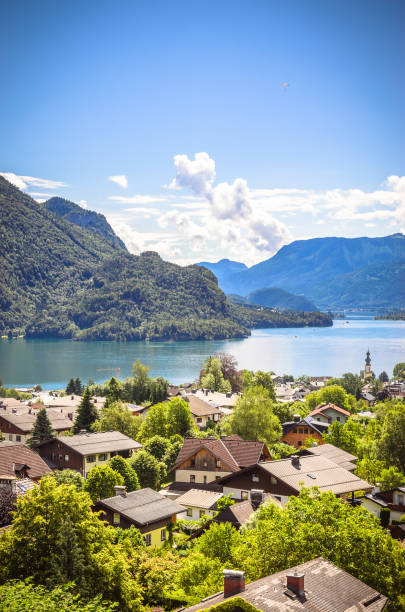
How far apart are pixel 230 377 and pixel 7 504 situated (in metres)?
70.6

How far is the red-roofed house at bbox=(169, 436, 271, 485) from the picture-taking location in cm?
3170

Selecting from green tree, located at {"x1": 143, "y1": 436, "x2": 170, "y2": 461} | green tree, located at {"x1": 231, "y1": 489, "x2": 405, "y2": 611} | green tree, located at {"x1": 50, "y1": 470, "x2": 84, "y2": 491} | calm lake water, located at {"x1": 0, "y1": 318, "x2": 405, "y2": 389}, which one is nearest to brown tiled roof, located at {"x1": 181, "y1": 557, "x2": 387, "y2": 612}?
green tree, located at {"x1": 231, "y1": 489, "x2": 405, "y2": 611}

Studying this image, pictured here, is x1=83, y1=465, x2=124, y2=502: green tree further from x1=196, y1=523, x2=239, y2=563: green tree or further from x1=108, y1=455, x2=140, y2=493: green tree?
x1=196, y1=523, x2=239, y2=563: green tree

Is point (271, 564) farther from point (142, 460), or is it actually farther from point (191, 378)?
point (191, 378)

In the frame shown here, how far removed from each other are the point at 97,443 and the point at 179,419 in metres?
7.46

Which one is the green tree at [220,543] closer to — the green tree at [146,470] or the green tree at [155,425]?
the green tree at [146,470]

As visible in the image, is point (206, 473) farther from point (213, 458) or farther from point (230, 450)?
point (230, 450)

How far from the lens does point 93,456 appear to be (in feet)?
119

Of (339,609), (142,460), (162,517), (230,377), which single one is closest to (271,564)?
(339,609)

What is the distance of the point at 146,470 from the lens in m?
33.3

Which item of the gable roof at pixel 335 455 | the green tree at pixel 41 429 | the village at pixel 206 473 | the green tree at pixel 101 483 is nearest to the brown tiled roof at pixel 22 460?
the village at pixel 206 473

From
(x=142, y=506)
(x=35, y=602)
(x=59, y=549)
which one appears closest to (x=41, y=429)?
(x=142, y=506)

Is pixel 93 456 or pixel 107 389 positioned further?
pixel 107 389

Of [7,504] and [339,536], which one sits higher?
[339,536]
